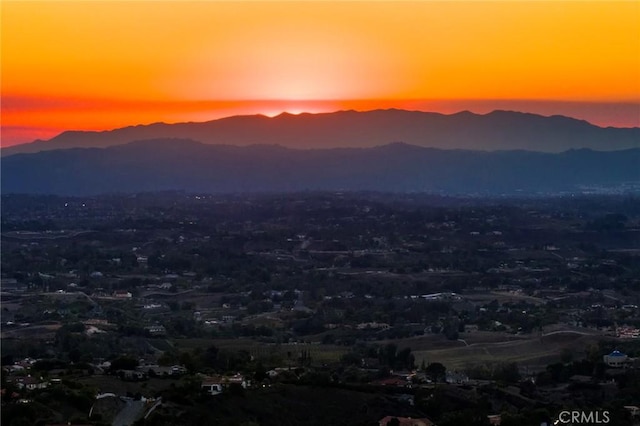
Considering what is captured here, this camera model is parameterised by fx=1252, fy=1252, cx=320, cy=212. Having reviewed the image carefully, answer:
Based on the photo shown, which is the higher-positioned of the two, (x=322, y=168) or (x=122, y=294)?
(x=322, y=168)

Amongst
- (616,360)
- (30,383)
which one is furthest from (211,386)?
(616,360)

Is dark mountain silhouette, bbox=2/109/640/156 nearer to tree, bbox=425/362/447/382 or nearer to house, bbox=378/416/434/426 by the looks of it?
tree, bbox=425/362/447/382

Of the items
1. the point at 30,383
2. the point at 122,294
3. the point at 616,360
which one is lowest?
the point at 122,294

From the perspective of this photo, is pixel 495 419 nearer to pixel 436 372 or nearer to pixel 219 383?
pixel 219 383

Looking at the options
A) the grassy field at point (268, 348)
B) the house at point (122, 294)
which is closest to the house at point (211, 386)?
the grassy field at point (268, 348)

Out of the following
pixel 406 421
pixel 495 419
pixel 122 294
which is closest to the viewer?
pixel 495 419

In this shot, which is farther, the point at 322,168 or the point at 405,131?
the point at 405,131

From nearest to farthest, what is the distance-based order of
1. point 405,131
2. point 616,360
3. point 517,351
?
point 616,360 → point 517,351 → point 405,131

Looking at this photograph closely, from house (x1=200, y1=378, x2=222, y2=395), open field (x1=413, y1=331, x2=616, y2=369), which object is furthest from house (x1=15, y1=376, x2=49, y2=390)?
open field (x1=413, y1=331, x2=616, y2=369)
